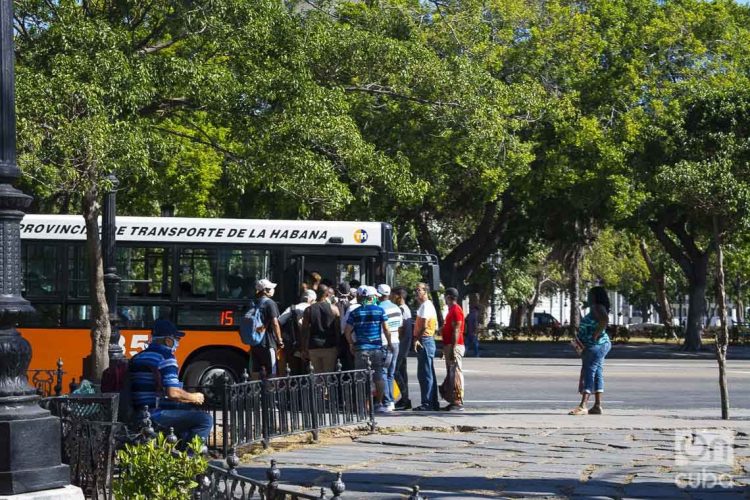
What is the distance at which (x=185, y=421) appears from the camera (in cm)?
1104

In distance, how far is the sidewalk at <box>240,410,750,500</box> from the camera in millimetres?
10148

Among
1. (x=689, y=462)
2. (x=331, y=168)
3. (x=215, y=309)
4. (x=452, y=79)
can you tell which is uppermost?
(x=452, y=79)

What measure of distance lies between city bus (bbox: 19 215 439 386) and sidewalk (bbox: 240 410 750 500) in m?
4.86

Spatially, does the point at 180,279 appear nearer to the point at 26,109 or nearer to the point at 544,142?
the point at 26,109

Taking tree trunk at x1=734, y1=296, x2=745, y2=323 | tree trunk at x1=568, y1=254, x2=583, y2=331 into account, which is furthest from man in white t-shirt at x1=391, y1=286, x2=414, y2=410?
tree trunk at x1=734, y1=296, x2=745, y2=323

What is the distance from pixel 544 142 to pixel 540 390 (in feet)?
63.9

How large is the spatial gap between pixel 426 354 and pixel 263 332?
226cm

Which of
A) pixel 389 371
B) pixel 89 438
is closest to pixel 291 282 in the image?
pixel 389 371

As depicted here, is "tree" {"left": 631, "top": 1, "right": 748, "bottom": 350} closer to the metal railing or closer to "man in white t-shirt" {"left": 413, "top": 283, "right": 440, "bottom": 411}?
"man in white t-shirt" {"left": 413, "top": 283, "right": 440, "bottom": 411}

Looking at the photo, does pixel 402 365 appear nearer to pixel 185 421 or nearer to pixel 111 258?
pixel 111 258

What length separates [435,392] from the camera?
17.0 meters

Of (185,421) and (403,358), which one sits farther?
(403,358)

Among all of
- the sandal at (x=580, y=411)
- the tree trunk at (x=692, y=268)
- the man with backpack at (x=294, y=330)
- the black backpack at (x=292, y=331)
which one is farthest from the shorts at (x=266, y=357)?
the tree trunk at (x=692, y=268)

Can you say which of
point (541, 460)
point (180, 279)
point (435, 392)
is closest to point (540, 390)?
point (435, 392)
